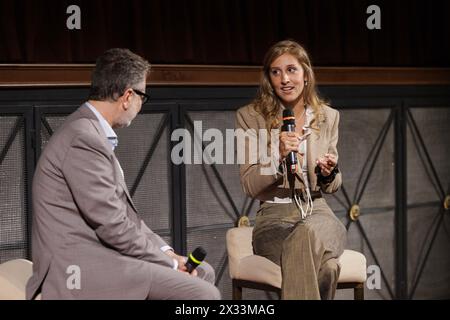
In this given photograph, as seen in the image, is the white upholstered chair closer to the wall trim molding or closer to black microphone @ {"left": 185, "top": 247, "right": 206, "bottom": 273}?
black microphone @ {"left": 185, "top": 247, "right": 206, "bottom": 273}

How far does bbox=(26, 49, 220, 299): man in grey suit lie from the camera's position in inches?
94.1

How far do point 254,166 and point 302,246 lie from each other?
1.46ft

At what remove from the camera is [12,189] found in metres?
3.68

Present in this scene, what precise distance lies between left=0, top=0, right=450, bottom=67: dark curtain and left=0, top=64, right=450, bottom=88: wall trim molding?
0.14ft

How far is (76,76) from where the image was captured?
3785 mm

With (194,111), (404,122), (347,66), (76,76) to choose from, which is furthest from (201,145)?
(404,122)

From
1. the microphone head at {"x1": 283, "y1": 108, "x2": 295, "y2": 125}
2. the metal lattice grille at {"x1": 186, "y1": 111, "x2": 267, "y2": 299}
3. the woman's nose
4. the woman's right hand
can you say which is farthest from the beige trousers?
the metal lattice grille at {"x1": 186, "y1": 111, "x2": 267, "y2": 299}

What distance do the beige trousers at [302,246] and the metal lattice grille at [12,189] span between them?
3.98ft

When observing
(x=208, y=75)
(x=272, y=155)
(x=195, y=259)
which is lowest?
(x=195, y=259)

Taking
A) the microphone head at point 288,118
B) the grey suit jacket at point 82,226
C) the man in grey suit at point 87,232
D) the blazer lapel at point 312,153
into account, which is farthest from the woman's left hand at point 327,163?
the grey suit jacket at point 82,226

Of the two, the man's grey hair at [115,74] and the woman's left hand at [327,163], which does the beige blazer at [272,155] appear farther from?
the man's grey hair at [115,74]

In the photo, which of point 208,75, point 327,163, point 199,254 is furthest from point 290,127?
point 208,75

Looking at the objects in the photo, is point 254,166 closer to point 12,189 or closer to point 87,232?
point 87,232
